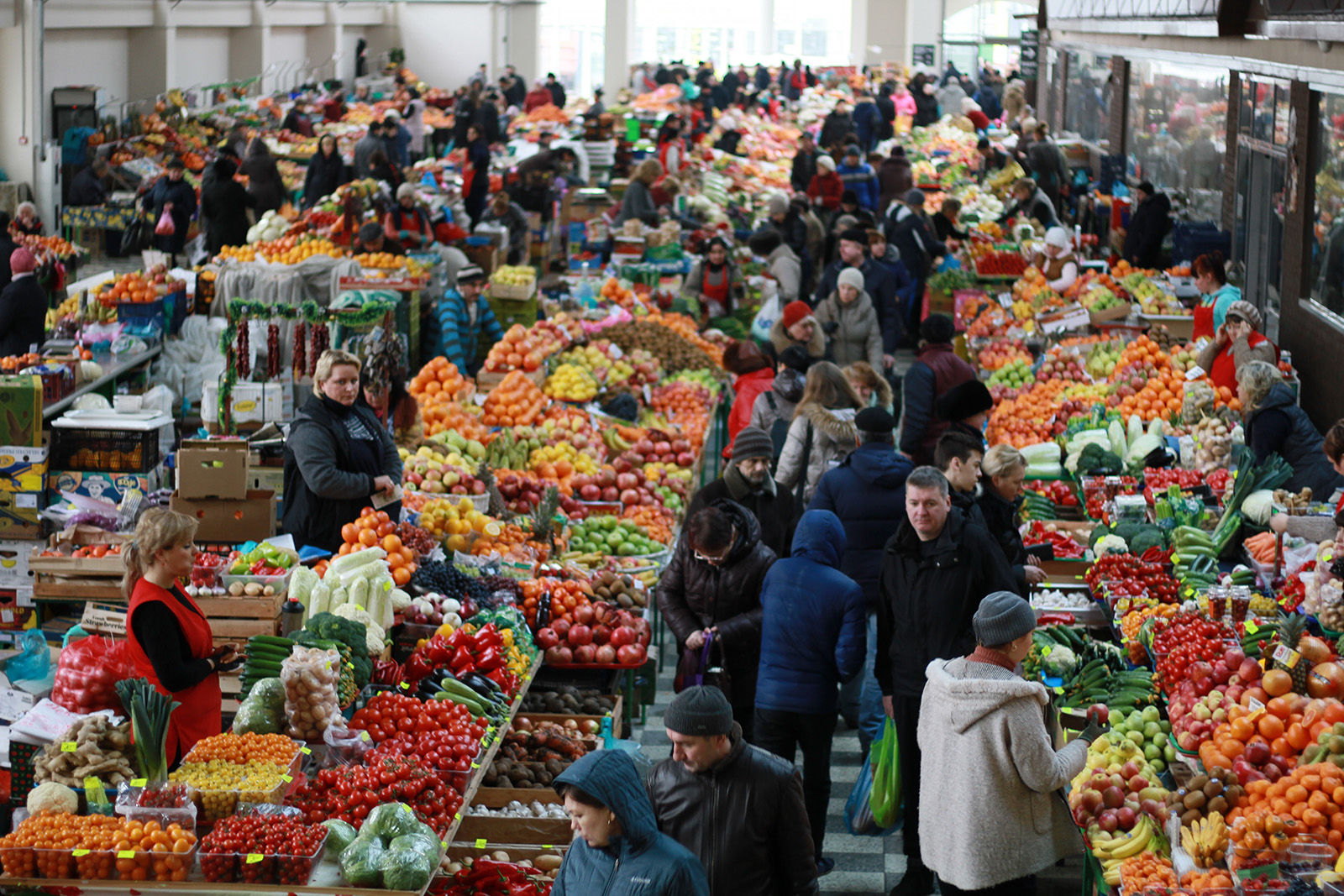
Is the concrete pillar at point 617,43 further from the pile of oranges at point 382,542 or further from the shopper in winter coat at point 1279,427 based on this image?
the pile of oranges at point 382,542

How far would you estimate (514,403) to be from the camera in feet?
28.6

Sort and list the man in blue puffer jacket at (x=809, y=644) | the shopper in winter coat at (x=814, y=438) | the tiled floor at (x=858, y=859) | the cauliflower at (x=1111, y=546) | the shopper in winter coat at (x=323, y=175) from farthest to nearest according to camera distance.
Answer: the shopper in winter coat at (x=323, y=175), the shopper in winter coat at (x=814, y=438), the cauliflower at (x=1111, y=546), the tiled floor at (x=858, y=859), the man in blue puffer jacket at (x=809, y=644)

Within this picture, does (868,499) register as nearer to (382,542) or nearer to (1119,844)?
(382,542)

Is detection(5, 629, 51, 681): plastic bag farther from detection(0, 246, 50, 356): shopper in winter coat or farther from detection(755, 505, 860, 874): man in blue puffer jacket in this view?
detection(0, 246, 50, 356): shopper in winter coat

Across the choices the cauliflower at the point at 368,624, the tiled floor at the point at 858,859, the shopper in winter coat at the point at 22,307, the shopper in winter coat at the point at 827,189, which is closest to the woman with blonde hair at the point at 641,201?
the shopper in winter coat at the point at 827,189

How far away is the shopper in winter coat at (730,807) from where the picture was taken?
139 inches

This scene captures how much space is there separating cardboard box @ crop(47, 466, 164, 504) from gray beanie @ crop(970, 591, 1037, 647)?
4150mm

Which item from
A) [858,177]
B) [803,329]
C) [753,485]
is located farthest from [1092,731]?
[858,177]

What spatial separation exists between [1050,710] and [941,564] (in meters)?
0.68

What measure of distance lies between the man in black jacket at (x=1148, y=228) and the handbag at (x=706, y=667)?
→ 862 centimetres

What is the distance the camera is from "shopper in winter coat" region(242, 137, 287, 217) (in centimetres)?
1440

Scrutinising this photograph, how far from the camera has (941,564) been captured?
4809 mm

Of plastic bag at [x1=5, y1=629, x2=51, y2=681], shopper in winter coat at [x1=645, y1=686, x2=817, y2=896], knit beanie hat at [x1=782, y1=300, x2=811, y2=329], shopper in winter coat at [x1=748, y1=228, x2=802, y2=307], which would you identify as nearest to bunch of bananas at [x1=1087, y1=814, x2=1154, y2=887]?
shopper in winter coat at [x1=645, y1=686, x2=817, y2=896]

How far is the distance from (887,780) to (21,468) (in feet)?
12.9
